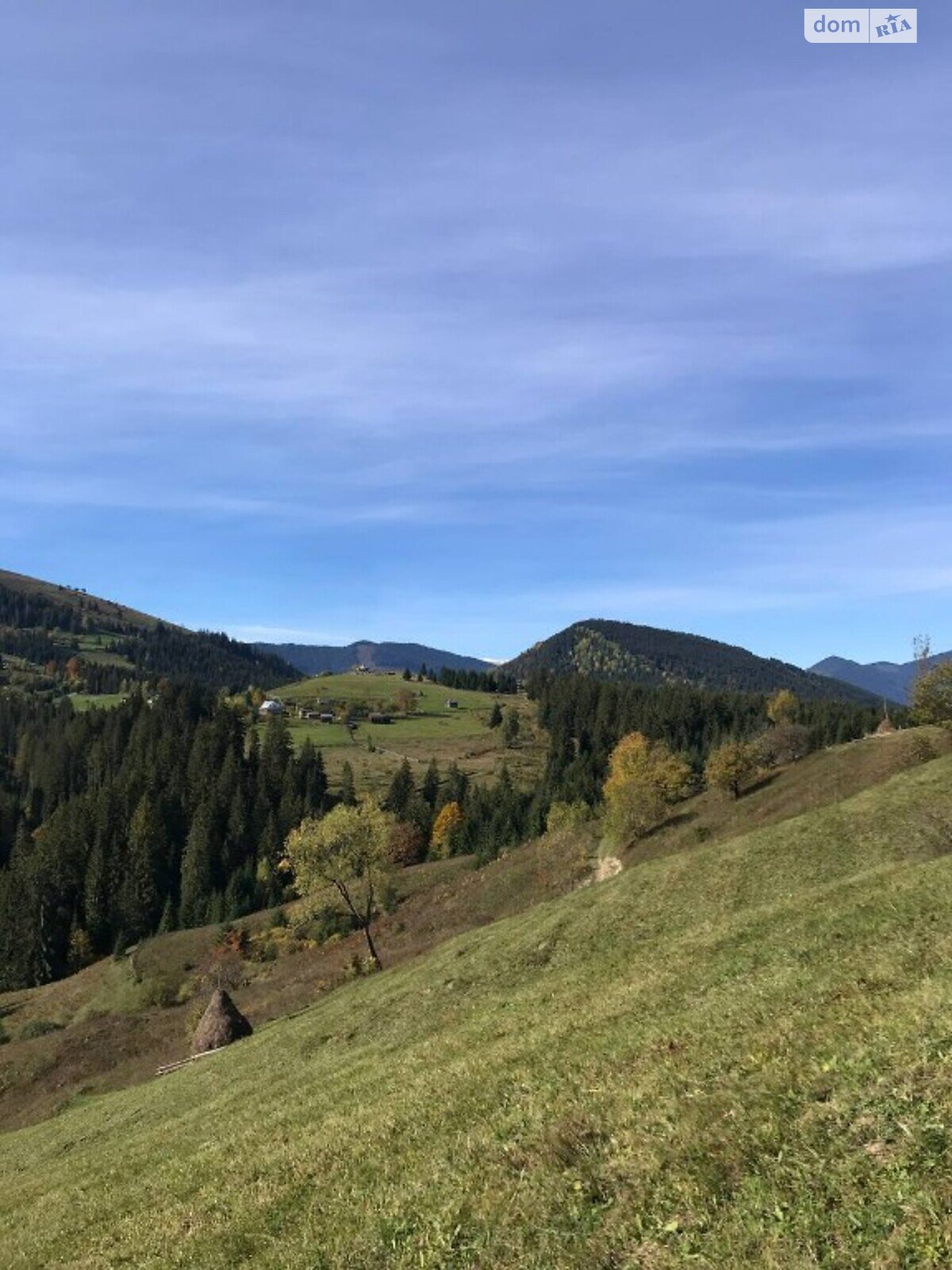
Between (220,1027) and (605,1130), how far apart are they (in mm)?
46024

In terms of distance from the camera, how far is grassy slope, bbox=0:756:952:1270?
29.7ft

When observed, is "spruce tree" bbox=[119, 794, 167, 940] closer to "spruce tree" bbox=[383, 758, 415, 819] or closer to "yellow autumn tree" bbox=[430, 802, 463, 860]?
"spruce tree" bbox=[383, 758, 415, 819]

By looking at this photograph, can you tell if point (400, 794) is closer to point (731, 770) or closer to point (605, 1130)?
point (731, 770)

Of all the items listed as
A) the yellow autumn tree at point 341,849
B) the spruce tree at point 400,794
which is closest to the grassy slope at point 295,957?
the yellow autumn tree at point 341,849

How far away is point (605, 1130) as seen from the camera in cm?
1198

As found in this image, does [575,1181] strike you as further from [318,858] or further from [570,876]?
[570,876]

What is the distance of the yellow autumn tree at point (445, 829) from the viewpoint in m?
163

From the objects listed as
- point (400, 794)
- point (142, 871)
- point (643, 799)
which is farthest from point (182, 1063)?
point (400, 794)

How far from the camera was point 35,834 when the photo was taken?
625 feet

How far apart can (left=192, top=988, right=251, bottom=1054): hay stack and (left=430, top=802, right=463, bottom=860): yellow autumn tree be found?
111m

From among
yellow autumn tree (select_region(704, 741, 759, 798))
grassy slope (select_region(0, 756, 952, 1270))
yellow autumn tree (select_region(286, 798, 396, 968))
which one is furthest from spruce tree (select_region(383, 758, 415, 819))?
grassy slope (select_region(0, 756, 952, 1270))

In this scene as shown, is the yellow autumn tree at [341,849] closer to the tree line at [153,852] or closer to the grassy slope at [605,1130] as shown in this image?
the grassy slope at [605,1130]

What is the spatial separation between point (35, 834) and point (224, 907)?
253ft

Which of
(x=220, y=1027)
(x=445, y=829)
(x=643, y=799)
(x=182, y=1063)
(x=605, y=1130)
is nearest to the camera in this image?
(x=605, y=1130)
